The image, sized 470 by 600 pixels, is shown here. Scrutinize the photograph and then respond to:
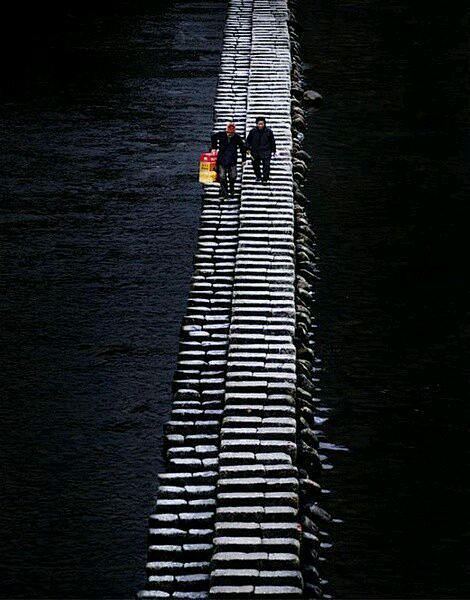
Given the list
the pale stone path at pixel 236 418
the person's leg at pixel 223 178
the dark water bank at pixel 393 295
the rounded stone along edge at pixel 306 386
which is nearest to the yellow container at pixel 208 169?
the person's leg at pixel 223 178

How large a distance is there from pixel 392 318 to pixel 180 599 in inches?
538

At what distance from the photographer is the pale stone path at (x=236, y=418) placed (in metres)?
28.1

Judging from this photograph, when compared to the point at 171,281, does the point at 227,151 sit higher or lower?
higher

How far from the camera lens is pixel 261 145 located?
4262 cm

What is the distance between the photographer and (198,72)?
59000 mm

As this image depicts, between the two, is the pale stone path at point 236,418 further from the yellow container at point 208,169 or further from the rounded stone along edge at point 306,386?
the yellow container at point 208,169

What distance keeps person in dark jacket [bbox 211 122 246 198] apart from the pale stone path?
2.36ft

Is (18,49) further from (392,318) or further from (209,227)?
(392,318)

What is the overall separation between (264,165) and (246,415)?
12098mm

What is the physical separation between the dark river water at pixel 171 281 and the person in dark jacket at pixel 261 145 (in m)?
2.63

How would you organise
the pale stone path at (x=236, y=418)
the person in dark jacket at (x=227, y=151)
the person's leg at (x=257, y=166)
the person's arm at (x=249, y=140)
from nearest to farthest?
1. the pale stone path at (x=236, y=418)
2. the person in dark jacket at (x=227, y=151)
3. the person's arm at (x=249, y=140)
4. the person's leg at (x=257, y=166)

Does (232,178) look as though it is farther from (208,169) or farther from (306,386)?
(306,386)

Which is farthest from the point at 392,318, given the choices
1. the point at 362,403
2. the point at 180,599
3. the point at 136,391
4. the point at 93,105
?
the point at 93,105

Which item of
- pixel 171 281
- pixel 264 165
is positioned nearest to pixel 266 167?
pixel 264 165
